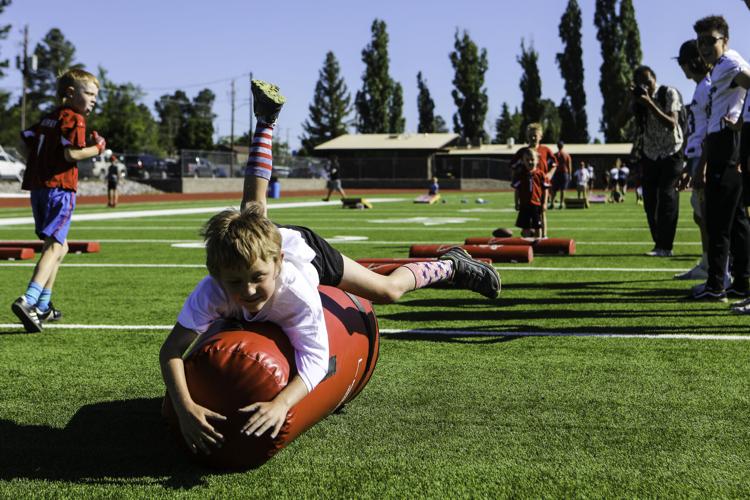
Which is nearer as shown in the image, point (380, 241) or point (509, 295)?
point (509, 295)

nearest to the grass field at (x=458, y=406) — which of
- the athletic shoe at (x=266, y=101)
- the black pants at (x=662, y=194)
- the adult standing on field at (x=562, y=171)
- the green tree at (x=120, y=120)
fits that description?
the athletic shoe at (x=266, y=101)

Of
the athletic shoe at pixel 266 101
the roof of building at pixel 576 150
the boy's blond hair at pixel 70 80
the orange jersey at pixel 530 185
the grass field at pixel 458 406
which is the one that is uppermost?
the roof of building at pixel 576 150

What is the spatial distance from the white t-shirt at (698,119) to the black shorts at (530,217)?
13.0 feet

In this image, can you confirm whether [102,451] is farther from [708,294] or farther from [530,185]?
[530,185]

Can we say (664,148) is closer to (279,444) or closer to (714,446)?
(714,446)

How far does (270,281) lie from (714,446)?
193 cm

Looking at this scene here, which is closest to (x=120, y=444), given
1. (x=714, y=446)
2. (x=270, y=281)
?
(x=270, y=281)

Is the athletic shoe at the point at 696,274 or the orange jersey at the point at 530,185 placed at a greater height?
the orange jersey at the point at 530,185

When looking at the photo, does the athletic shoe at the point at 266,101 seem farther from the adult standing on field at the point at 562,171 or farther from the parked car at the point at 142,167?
the parked car at the point at 142,167

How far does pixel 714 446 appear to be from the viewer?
3537 mm

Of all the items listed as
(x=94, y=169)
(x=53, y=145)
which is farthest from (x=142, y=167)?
(x=53, y=145)

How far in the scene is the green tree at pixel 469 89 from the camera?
83.4 metres

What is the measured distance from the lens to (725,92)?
22.0ft

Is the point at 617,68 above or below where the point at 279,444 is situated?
above
